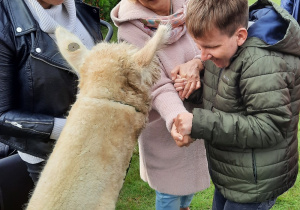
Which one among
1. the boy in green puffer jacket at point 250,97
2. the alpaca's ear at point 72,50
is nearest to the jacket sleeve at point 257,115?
the boy in green puffer jacket at point 250,97

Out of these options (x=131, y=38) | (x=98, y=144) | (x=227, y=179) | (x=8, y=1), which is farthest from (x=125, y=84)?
(x=8, y=1)

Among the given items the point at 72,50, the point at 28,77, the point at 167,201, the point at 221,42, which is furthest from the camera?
the point at 167,201

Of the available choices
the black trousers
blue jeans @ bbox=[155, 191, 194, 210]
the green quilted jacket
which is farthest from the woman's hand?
the black trousers

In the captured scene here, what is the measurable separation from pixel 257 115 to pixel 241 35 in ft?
1.33

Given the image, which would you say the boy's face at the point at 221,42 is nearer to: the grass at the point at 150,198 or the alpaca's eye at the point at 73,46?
the alpaca's eye at the point at 73,46

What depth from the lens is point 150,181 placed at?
103 inches

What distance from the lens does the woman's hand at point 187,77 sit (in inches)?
87.9

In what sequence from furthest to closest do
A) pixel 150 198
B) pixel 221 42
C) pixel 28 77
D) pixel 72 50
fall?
pixel 150 198, pixel 28 77, pixel 221 42, pixel 72 50

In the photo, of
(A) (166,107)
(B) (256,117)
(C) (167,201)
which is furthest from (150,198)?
(B) (256,117)

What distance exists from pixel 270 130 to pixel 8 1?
164 centimetres

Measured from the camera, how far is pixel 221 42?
185cm

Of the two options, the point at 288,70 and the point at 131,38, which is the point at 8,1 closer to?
the point at 131,38

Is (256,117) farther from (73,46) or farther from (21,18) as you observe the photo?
(21,18)

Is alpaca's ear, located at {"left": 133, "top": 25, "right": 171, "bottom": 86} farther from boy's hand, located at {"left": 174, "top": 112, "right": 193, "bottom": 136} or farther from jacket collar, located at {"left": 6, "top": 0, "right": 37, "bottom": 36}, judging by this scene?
jacket collar, located at {"left": 6, "top": 0, "right": 37, "bottom": 36}
